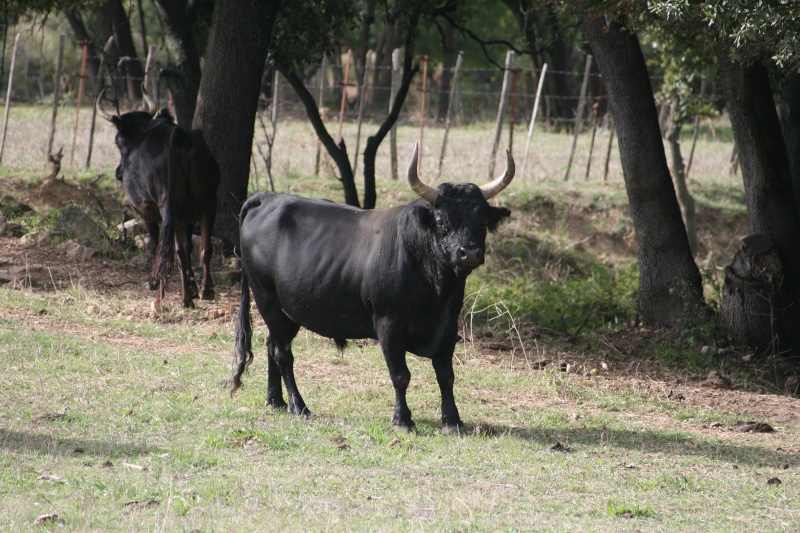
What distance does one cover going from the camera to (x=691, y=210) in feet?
58.1

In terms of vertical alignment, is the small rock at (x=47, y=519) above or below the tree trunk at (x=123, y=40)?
below

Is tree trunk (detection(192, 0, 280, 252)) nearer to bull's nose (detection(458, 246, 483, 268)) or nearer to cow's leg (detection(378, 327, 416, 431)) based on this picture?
cow's leg (detection(378, 327, 416, 431))

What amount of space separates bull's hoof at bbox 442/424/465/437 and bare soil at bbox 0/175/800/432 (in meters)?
2.01

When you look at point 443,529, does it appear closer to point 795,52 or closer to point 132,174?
point 795,52

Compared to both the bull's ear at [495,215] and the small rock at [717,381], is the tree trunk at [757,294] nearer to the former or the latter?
the small rock at [717,381]

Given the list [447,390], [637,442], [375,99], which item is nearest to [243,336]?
[447,390]

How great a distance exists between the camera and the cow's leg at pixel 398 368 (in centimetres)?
700

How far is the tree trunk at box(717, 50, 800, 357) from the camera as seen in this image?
34.2ft

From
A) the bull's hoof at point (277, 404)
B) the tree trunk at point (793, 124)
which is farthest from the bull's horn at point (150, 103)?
the tree trunk at point (793, 124)

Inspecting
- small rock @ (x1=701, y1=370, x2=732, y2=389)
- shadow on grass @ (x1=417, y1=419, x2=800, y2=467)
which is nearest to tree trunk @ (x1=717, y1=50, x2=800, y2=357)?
small rock @ (x1=701, y1=370, x2=732, y2=389)

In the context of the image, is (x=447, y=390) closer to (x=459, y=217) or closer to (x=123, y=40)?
(x=459, y=217)

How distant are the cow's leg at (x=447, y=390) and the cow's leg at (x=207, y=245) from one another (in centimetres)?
500

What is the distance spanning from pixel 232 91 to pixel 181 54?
5.75 ft

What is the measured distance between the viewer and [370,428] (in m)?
7.11
